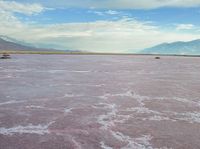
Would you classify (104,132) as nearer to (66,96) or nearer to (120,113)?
(120,113)

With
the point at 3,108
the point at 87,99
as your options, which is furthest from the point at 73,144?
the point at 87,99

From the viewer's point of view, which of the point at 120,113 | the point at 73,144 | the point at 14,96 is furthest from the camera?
the point at 14,96

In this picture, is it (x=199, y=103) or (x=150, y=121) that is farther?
(x=199, y=103)

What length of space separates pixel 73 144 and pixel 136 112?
8082 mm

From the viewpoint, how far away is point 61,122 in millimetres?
→ 17641

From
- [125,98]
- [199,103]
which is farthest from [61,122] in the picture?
[199,103]

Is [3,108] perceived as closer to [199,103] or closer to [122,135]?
[122,135]

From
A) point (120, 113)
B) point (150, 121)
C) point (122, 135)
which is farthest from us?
point (120, 113)

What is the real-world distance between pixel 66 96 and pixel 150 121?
36.4 ft

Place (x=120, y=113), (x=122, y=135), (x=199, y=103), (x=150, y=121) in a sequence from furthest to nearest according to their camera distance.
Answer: (x=199, y=103) → (x=120, y=113) → (x=150, y=121) → (x=122, y=135)

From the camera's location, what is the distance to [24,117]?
1869cm

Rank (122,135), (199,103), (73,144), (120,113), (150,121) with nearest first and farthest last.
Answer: (73,144) < (122,135) < (150,121) < (120,113) < (199,103)

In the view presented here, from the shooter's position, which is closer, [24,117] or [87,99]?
[24,117]

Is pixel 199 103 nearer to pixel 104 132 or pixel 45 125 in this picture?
pixel 104 132
